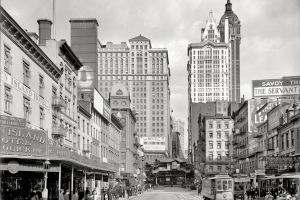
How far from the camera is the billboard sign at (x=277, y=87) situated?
83.6 metres

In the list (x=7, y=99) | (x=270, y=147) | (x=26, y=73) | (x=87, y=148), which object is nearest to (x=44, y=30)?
(x=26, y=73)

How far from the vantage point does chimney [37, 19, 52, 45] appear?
168 ft

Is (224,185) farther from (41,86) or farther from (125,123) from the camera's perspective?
(125,123)

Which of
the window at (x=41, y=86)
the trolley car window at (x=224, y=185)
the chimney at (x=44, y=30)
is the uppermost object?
the chimney at (x=44, y=30)

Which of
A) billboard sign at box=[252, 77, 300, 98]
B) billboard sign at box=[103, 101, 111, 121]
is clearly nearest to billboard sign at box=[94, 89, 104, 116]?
billboard sign at box=[103, 101, 111, 121]

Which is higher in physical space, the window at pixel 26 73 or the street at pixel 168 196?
the window at pixel 26 73

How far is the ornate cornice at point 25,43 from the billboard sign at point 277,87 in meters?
46.0

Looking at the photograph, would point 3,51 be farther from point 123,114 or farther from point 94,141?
point 123,114

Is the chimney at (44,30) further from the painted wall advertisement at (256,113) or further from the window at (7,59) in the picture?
the painted wall advertisement at (256,113)

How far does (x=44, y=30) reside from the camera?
5106cm

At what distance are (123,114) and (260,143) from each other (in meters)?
41.7

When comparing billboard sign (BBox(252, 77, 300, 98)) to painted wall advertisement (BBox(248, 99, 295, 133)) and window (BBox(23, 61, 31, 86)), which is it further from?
window (BBox(23, 61, 31, 86))

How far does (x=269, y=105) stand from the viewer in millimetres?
89250

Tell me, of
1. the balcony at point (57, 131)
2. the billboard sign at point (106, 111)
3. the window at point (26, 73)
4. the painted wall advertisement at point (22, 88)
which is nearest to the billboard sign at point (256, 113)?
the billboard sign at point (106, 111)
